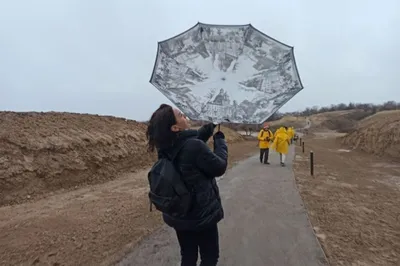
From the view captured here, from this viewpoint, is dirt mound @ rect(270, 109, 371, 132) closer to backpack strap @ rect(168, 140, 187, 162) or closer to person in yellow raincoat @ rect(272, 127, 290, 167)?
person in yellow raincoat @ rect(272, 127, 290, 167)

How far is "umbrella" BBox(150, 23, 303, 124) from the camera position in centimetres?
393

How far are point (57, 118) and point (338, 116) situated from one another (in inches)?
4387

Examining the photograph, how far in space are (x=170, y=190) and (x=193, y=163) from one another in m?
0.29

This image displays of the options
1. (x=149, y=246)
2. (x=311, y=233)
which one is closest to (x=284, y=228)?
(x=311, y=233)

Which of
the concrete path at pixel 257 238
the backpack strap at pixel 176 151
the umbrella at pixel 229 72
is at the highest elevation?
the umbrella at pixel 229 72

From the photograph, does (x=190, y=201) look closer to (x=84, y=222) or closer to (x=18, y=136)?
(x=84, y=222)

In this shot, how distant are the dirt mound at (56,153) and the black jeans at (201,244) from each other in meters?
6.10

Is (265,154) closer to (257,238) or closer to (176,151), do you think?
(257,238)

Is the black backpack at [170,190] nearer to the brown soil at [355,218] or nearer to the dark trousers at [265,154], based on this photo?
the brown soil at [355,218]

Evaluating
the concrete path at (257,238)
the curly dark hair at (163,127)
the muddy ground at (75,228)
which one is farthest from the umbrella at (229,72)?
the muddy ground at (75,228)

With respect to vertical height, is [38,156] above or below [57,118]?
below

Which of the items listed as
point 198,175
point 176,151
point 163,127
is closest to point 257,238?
point 198,175

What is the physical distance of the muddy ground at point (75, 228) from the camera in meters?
4.57

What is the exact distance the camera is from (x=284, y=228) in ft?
18.5
